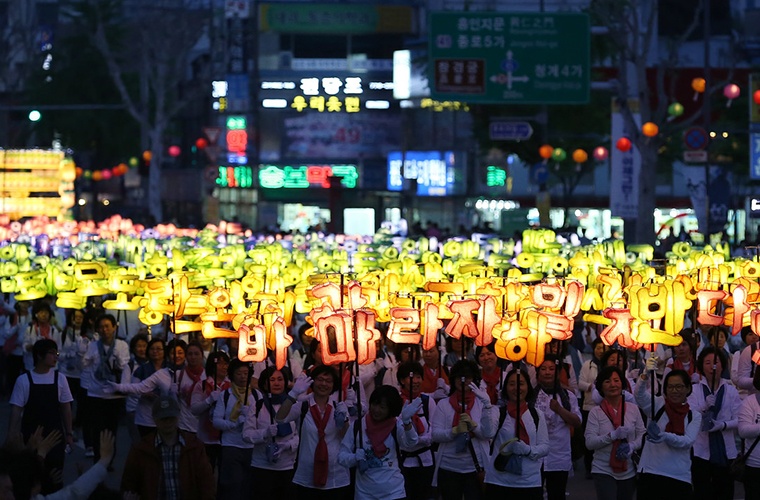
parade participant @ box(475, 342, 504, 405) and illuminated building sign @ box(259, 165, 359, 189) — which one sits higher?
illuminated building sign @ box(259, 165, 359, 189)

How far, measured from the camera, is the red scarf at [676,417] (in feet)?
36.2

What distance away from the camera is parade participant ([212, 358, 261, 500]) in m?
12.1

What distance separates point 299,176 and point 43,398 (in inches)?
1793

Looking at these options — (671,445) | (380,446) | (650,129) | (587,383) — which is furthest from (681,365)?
(650,129)

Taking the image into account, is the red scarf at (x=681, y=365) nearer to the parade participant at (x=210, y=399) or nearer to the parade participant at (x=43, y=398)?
the parade participant at (x=210, y=399)

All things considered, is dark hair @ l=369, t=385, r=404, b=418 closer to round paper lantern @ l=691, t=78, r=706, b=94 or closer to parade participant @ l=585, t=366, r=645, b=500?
parade participant @ l=585, t=366, r=645, b=500

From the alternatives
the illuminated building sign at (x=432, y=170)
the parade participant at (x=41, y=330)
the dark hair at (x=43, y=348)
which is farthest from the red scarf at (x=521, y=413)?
the illuminated building sign at (x=432, y=170)

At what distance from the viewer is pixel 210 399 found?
499 inches

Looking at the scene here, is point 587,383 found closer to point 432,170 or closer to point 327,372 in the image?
point 327,372

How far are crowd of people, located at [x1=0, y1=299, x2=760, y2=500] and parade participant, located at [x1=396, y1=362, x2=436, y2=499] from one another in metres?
0.01

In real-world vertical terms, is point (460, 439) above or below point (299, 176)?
below

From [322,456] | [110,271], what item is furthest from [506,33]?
[322,456]

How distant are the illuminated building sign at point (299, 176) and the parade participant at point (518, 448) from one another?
46380mm

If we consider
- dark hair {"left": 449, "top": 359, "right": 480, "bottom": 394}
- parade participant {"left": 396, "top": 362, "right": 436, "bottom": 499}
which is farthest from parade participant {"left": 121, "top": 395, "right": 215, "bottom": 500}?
dark hair {"left": 449, "top": 359, "right": 480, "bottom": 394}
